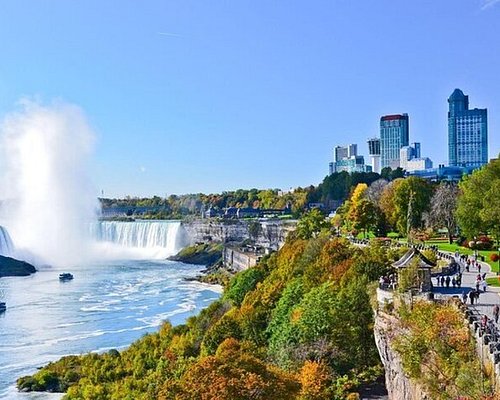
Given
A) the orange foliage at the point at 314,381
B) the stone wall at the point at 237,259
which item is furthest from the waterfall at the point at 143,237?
the orange foliage at the point at 314,381

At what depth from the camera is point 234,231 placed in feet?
251

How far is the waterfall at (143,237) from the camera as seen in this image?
79500 millimetres

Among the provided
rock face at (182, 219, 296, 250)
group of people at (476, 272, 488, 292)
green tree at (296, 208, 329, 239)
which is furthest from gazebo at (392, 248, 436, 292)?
rock face at (182, 219, 296, 250)

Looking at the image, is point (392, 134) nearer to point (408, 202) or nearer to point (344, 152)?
point (344, 152)

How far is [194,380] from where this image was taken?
10312mm

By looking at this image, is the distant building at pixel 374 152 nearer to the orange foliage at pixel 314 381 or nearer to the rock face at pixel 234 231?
the rock face at pixel 234 231

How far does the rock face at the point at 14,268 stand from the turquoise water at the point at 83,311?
4.67ft

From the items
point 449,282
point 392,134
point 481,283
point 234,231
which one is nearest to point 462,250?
point 481,283

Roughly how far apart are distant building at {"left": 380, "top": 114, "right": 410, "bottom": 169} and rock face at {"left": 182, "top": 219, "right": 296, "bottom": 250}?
104 meters

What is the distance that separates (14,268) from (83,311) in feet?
83.2

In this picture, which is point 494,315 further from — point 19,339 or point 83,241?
point 83,241

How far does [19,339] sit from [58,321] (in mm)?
3968

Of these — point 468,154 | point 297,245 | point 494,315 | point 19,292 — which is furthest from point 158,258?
point 468,154

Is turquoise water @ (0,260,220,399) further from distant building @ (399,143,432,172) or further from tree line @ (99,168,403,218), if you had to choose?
distant building @ (399,143,432,172)
